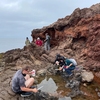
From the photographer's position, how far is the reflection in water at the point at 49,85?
47.6 feet

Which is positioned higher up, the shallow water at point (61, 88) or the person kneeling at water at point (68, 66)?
the person kneeling at water at point (68, 66)

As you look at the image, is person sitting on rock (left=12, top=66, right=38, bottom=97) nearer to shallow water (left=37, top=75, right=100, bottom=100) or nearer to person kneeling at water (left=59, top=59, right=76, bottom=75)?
shallow water (left=37, top=75, right=100, bottom=100)

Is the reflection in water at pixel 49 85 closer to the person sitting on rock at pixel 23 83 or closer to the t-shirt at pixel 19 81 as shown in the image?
the person sitting on rock at pixel 23 83

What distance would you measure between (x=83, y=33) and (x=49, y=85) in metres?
10.6

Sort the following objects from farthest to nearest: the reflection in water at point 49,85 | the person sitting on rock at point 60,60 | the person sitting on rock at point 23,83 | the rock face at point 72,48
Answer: the rock face at point 72,48 → the person sitting on rock at point 60,60 → the reflection in water at point 49,85 → the person sitting on rock at point 23,83

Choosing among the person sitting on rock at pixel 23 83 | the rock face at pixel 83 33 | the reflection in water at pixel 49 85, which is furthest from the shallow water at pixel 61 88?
the rock face at pixel 83 33

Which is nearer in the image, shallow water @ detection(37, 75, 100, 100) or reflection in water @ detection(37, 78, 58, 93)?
shallow water @ detection(37, 75, 100, 100)

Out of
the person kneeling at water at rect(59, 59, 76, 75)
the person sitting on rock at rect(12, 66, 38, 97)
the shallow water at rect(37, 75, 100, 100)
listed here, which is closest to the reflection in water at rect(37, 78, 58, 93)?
the shallow water at rect(37, 75, 100, 100)

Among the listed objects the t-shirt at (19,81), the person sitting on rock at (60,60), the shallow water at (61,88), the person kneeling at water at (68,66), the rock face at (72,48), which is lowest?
the shallow water at (61,88)

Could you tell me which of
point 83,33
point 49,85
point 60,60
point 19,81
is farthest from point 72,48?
point 19,81

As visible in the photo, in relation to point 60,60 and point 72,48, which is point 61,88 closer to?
point 60,60

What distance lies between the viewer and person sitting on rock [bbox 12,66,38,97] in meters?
10.4

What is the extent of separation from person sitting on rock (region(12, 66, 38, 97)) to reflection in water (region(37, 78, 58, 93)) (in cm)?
336

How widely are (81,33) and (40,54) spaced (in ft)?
17.2
